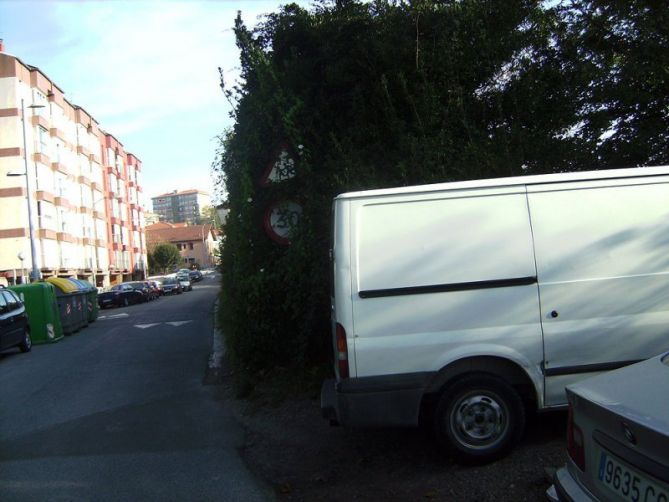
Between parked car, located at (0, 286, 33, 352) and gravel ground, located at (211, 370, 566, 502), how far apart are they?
30.3ft

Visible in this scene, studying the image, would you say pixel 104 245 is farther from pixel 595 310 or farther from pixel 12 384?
pixel 595 310

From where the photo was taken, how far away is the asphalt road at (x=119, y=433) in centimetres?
473

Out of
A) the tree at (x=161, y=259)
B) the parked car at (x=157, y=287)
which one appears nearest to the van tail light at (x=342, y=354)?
the parked car at (x=157, y=287)

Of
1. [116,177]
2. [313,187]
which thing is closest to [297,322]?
[313,187]

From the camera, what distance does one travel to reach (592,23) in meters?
8.34

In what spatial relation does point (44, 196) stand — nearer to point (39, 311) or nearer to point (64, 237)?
point (64, 237)

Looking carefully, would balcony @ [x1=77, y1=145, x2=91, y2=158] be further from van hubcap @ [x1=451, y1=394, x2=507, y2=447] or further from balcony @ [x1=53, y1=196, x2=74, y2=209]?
van hubcap @ [x1=451, y1=394, x2=507, y2=447]

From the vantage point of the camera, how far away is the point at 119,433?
628 centimetres

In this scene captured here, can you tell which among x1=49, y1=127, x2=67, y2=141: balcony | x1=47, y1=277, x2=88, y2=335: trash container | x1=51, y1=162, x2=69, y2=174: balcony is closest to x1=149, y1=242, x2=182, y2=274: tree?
x1=49, y1=127, x2=67, y2=141: balcony

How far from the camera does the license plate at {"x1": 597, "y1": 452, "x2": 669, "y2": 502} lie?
2.34m

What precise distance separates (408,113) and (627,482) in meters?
6.15

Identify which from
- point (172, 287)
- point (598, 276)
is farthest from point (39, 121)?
point (598, 276)

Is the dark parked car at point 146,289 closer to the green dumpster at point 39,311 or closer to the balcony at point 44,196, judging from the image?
the balcony at point 44,196

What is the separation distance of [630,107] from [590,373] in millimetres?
5061
